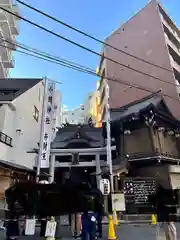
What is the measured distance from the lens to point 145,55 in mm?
35562

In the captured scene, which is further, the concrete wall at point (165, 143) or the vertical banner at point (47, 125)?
the concrete wall at point (165, 143)

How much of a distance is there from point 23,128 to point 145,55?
69.5ft

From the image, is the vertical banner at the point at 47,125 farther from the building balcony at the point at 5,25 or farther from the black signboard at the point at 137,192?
the building balcony at the point at 5,25

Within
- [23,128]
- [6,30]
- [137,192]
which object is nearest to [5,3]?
[6,30]

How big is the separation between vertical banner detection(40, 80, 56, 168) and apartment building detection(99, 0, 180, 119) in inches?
599

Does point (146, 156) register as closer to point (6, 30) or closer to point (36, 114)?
point (36, 114)

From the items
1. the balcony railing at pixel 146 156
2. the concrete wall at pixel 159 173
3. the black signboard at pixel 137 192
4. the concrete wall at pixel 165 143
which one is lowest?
the black signboard at pixel 137 192

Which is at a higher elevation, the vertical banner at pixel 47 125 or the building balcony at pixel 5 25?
the building balcony at pixel 5 25

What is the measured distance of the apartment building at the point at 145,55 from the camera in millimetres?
32250

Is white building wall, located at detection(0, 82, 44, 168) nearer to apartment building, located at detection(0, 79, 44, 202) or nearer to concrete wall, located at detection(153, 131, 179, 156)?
apartment building, located at detection(0, 79, 44, 202)

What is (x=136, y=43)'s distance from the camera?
38156 millimetres

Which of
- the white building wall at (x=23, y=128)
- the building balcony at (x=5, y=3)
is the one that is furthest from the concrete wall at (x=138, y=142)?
the building balcony at (x=5, y=3)

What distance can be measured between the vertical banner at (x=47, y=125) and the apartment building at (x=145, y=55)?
49.9 feet

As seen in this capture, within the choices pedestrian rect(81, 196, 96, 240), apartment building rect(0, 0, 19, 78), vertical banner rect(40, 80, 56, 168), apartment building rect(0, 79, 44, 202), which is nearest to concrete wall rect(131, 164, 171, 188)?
vertical banner rect(40, 80, 56, 168)
